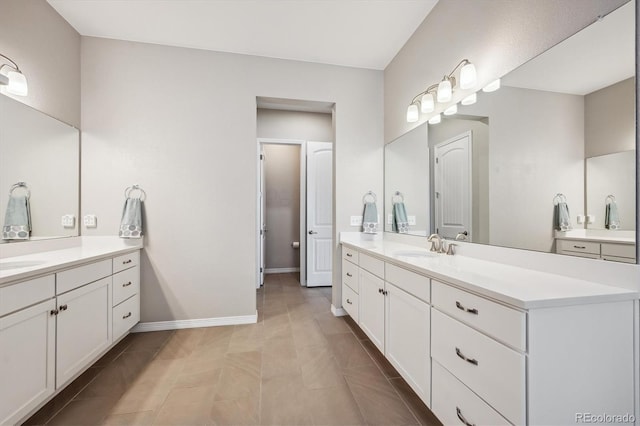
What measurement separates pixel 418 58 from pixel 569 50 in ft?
4.54

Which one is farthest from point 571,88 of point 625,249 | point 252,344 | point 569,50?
point 252,344

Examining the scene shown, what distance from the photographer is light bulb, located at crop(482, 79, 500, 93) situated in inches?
64.4

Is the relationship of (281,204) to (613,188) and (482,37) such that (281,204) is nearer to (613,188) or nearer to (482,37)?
(482,37)

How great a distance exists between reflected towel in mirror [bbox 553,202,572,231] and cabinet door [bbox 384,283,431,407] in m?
0.72

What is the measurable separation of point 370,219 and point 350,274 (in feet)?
2.18

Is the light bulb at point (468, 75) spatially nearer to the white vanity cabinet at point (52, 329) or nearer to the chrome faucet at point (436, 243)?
the chrome faucet at point (436, 243)

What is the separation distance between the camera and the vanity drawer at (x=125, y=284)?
2.22 m

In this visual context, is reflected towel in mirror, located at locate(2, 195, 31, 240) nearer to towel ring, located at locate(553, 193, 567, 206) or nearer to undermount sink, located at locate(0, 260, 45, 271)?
undermount sink, located at locate(0, 260, 45, 271)

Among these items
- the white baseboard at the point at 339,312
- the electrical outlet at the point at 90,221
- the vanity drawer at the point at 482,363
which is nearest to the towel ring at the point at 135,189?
the electrical outlet at the point at 90,221

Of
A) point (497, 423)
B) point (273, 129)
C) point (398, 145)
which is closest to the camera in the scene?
point (497, 423)

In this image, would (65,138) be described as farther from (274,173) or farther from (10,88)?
(274,173)

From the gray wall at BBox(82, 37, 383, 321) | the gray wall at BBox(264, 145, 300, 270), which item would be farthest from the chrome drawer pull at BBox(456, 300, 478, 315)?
the gray wall at BBox(264, 145, 300, 270)

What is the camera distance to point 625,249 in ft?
3.45

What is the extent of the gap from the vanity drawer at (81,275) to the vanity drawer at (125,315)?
1.19 feet
